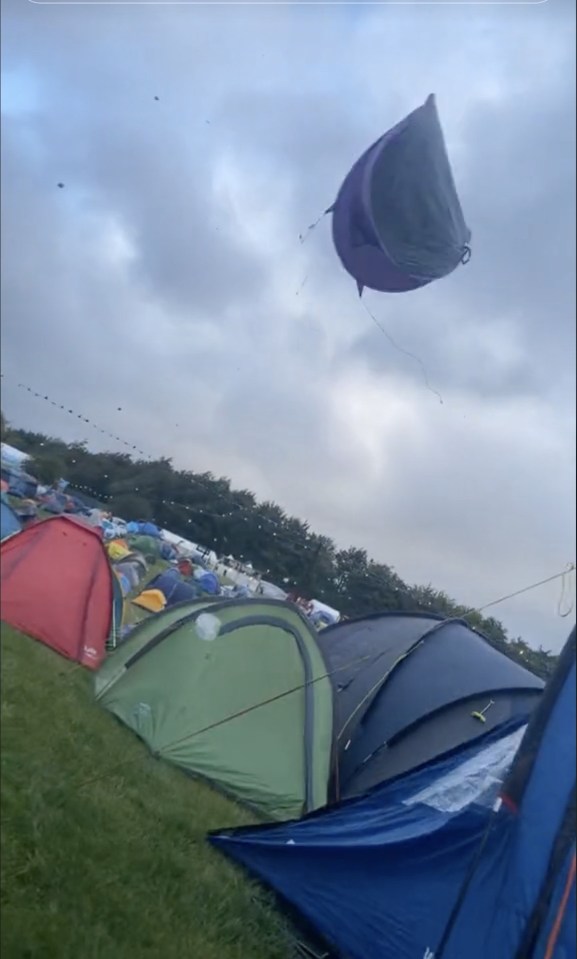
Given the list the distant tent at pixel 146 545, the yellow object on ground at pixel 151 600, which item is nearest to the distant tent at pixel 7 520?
the yellow object on ground at pixel 151 600

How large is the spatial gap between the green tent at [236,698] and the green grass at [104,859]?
537 millimetres

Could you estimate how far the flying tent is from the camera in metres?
2.48

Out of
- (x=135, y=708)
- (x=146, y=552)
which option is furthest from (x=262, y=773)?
(x=146, y=552)

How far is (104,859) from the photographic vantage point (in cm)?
361

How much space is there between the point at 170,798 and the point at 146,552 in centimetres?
924

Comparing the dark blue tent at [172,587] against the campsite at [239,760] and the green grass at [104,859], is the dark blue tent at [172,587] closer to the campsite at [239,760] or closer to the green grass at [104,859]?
the campsite at [239,760]

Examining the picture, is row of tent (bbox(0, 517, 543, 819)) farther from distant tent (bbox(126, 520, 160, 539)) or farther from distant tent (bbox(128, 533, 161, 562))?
distant tent (bbox(128, 533, 161, 562))

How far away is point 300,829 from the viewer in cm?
399

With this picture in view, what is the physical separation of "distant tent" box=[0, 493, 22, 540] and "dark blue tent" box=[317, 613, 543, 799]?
2891mm

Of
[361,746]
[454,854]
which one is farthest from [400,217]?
[361,746]

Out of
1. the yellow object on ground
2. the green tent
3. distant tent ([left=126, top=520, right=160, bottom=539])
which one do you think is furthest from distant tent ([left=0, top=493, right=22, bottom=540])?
distant tent ([left=126, top=520, right=160, bottom=539])

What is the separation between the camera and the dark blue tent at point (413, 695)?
5.75m

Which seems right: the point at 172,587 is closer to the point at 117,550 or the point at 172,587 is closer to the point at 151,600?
the point at 151,600

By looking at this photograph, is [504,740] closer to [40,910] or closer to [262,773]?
[40,910]
